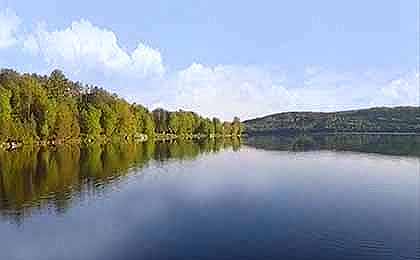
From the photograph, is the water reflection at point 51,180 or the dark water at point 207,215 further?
the water reflection at point 51,180

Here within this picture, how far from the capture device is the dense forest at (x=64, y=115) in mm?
74438

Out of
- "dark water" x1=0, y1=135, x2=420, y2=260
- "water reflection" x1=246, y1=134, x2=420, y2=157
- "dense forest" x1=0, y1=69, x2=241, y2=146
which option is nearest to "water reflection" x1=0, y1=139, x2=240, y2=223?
"dark water" x1=0, y1=135, x2=420, y2=260

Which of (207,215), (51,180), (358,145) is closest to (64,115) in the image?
(51,180)

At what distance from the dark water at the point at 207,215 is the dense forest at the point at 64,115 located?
111 ft

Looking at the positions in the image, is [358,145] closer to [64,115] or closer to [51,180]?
[64,115]

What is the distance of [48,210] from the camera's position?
25.4 m

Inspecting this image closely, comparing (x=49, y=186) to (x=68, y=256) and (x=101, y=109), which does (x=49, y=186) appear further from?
(x=101, y=109)

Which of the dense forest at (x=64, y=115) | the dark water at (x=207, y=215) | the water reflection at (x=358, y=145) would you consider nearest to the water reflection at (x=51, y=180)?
the dark water at (x=207, y=215)

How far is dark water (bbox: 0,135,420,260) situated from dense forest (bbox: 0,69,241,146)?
33708 millimetres

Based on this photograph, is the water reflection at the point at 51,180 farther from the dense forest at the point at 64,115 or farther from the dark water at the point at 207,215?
the dense forest at the point at 64,115

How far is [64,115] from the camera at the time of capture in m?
83.9

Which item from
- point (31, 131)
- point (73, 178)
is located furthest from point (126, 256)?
point (31, 131)

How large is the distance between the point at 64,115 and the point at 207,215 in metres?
64.5

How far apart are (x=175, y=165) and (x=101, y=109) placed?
56.5 m
